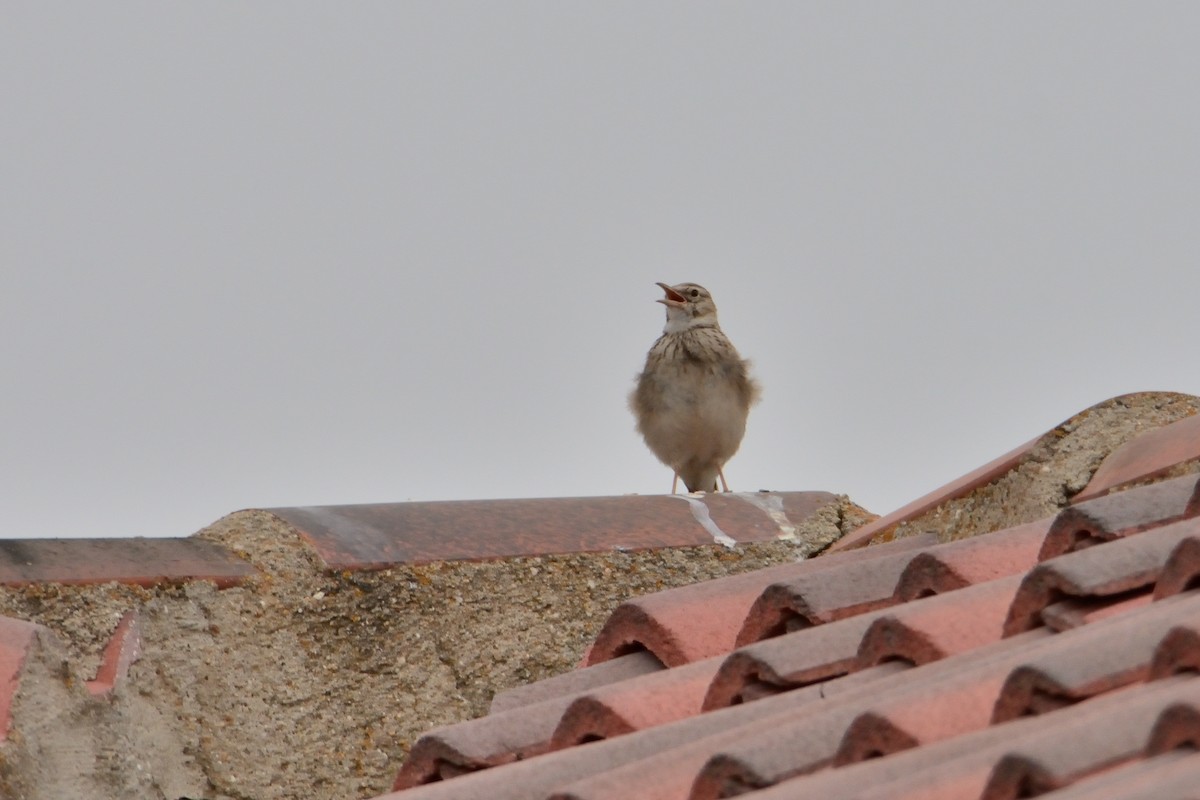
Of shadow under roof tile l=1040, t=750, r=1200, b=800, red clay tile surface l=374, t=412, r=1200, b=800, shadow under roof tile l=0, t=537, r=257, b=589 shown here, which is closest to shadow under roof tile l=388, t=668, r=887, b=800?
red clay tile surface l=374, t=412, r=1200, b=800

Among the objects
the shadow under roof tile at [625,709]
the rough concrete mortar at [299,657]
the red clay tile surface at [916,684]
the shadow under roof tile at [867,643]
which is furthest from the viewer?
the rough concrete mortar at [299,657]

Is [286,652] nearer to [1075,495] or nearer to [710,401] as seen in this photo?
[1075,495]

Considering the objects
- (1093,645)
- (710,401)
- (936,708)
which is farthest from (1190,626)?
(710,401)

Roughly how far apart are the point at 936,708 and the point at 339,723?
1932mm

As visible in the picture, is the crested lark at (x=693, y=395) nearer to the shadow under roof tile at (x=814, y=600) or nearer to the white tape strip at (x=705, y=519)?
the white tape strip at (x=705, y=519)

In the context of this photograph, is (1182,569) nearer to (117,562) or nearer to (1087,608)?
(1087,608)

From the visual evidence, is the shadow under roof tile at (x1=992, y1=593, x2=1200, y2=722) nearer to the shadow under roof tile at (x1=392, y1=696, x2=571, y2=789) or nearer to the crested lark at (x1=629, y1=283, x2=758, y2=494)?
the shadow under roof tile at (x1=392, y1=696, x2=571, y2=789)

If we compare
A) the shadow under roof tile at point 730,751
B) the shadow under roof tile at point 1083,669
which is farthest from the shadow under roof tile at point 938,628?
the shadow under roof tile at point 1083,669

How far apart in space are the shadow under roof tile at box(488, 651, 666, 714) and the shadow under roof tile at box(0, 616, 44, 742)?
72 centimetres

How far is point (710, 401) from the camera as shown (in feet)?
29.9

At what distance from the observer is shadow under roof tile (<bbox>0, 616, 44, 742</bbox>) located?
289 centimetres

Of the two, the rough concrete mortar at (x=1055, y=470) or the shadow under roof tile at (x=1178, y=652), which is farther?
the rough concrete mortar at (x=1055, y=470)

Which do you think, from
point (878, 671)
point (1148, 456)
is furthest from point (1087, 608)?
point (1148, 456)

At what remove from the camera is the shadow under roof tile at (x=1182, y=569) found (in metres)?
2.06
